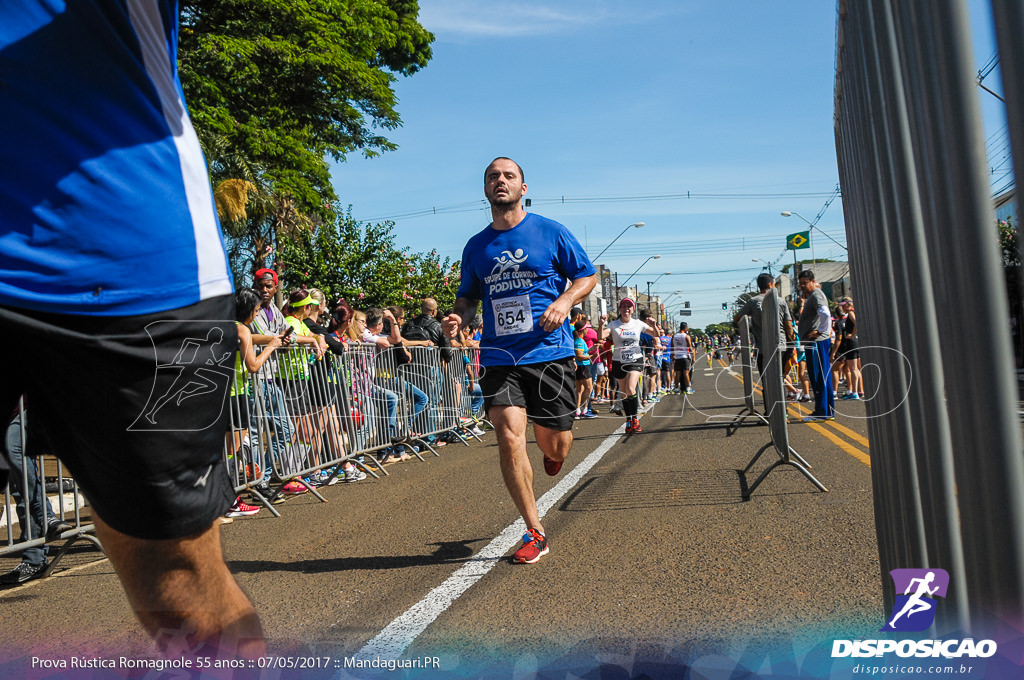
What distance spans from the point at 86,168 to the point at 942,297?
1.51 metres

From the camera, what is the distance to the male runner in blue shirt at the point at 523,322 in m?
4.46

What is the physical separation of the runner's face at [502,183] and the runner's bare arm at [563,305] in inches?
24.5

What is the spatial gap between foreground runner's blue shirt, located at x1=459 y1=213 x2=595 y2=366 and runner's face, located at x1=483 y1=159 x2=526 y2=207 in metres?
0.17

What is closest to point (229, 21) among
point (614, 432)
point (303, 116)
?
point (303, 116)

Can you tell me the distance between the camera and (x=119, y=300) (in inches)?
60.2

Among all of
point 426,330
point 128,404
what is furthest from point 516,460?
point 426,330

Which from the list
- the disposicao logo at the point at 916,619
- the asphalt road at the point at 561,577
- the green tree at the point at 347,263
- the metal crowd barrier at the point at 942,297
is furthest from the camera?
the green tree at the point at 347,263

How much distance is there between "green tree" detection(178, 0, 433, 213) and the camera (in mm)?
15141

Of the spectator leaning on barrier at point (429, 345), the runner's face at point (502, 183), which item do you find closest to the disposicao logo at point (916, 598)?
the runner's face at point (502, 183)

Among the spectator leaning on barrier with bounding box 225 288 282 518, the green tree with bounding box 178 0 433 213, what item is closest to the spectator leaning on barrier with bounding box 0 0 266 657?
the spectator leaning on barrier with bounding box 225 288 282 518

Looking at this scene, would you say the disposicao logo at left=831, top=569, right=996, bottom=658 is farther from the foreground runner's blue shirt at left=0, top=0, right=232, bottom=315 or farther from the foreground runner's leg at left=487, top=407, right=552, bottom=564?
the foreground runner's leg at left=487, top=407, right=552, bottom=564

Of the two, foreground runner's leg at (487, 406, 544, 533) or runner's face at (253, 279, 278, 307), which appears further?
runner's face at (253, 279, 278, 307)

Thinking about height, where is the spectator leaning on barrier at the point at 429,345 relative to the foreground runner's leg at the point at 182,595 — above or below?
above

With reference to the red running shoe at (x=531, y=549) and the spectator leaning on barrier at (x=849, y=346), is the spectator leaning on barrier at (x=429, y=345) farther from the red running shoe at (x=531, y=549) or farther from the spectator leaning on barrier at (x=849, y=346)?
the spectator leaning on barrier at (x=849, y=346)
